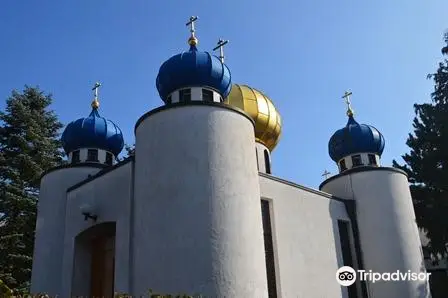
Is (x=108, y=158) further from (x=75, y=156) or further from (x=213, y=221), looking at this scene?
(x=213, y=221)

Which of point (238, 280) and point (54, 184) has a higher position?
point (54, 184)

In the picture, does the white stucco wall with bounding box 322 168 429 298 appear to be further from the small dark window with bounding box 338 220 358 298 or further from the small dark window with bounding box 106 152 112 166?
the small dark window with bounding box 106 152 112 166

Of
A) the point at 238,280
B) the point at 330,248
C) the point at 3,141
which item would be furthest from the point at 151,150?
the point at 3,141

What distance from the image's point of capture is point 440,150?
20.1 meters

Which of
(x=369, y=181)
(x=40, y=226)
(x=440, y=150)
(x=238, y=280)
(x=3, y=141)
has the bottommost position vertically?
(x=238, y=280)

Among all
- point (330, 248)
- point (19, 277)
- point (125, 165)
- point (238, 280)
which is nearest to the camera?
point (238, 280)

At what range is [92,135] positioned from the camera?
16141 millimetres

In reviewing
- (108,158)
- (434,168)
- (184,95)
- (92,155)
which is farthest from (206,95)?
(434,168)

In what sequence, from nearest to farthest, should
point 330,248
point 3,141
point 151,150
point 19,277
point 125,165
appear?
1. point 151,150
2. point 125,165
3. point 330,248
4. point 19,277
5. point 3,141

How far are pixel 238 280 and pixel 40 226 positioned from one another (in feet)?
24.8

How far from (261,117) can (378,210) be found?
4784 millimetres

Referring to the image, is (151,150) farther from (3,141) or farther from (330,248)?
(3,141)

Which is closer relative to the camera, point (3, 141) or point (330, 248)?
point (330, 248)

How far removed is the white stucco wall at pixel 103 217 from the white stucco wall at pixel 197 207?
2.07 ft
